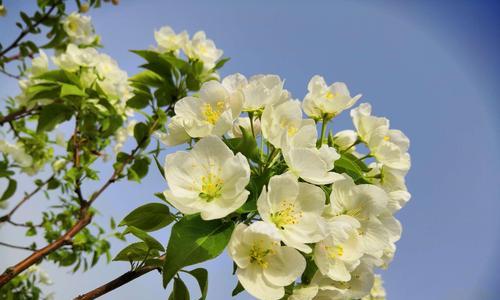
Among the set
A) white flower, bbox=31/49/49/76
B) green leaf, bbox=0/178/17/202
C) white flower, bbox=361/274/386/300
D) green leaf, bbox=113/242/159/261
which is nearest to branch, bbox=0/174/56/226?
green leaf, bbox=0/178/17/202

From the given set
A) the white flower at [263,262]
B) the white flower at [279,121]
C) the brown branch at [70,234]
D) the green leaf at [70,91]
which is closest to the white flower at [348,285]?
the white flower at [263,262]

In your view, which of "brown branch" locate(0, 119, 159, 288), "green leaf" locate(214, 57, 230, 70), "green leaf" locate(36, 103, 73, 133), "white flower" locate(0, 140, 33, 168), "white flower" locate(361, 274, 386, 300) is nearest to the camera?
"brown branch" locate(0, 119, 159, 288)

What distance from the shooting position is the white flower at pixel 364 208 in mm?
1059

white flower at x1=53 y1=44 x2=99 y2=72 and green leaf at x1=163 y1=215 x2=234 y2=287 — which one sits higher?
white flower at x1=53 y1=44 x2=99 y2=72

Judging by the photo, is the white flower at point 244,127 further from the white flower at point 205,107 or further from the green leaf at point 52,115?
the green leaf at point 52,115

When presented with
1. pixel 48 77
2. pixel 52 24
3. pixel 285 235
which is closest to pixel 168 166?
pixel 285 235

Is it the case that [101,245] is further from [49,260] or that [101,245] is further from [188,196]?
[188,196]

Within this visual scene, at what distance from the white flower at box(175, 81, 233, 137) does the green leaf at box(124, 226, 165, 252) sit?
0.30 metres

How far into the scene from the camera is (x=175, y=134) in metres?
1.19

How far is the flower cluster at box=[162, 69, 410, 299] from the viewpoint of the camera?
36.1 inches

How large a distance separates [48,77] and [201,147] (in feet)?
4.97

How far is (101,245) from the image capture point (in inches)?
110

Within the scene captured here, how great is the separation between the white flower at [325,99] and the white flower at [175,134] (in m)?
0.43

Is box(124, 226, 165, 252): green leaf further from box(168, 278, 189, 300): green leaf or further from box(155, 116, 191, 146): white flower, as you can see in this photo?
box(155, 116, 191, 146): white flower
